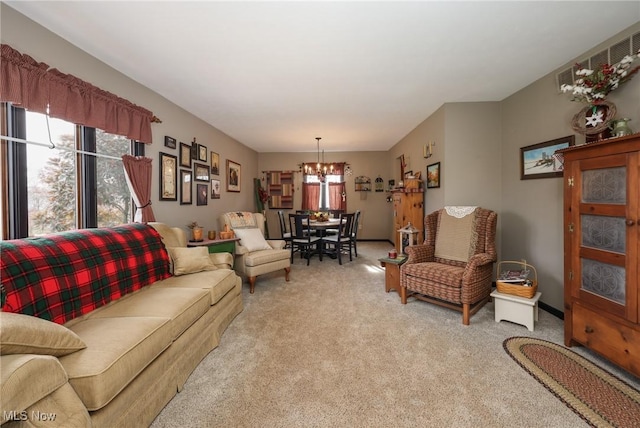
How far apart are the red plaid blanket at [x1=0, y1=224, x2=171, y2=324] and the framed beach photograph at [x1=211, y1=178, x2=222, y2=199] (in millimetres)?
2492

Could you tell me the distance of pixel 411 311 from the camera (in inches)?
116

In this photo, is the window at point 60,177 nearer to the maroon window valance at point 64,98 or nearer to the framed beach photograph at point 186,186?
the maroon window valance at point 64,98

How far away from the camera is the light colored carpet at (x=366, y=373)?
1.51 meters

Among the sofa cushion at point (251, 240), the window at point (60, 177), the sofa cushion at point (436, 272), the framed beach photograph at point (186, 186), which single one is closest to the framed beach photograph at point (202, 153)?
the framed beach photograph at point (186, 186)

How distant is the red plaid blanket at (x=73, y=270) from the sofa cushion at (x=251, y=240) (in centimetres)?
151

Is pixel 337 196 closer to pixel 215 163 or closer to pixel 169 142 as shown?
pixel 215 163

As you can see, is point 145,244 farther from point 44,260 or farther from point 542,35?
point 542,35

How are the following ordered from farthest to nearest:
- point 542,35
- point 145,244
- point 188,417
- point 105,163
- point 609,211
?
point 105,163 → point 145,244 → point 542,35 → point 609,211 → point 188,417

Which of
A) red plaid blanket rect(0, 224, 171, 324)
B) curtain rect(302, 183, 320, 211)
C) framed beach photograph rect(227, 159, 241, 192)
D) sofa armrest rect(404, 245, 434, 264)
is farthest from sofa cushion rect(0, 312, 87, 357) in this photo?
curtain rect(302, 183, 320, 211)

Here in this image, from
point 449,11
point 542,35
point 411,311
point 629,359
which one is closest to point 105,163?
point 449,11

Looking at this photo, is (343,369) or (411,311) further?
(411,311)

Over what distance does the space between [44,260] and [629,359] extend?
12.2 ft

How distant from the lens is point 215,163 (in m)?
4.93

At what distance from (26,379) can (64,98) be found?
88.1 inches
